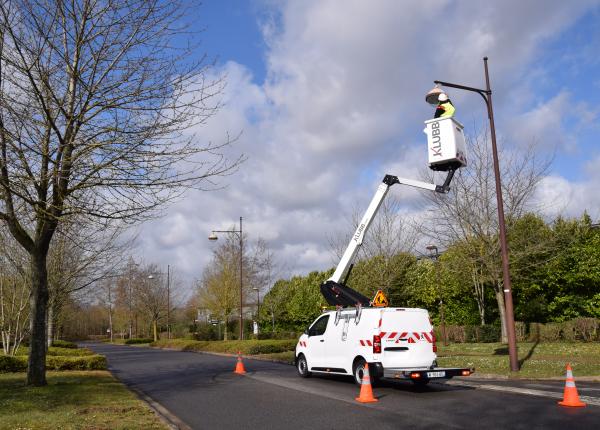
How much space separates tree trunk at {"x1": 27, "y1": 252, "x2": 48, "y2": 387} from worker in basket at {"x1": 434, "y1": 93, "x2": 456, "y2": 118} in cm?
1003

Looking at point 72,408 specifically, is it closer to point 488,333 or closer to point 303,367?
point 303,367

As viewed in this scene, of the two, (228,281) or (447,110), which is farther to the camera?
(228,281)

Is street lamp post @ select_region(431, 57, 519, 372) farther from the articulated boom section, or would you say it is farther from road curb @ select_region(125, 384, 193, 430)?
road curb @ select_region(125, 384, 193, 430)

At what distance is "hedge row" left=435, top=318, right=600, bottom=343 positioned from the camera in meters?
23.4

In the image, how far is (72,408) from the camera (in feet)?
31.1

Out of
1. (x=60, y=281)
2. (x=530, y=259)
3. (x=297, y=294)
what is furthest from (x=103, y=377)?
(x=297, y=294)

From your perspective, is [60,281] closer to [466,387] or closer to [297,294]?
[466,387]

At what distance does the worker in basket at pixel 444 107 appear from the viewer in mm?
13781

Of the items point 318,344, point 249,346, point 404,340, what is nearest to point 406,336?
point 404,340

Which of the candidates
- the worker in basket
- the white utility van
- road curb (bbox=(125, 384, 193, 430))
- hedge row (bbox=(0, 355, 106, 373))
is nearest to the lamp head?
the worker in basket

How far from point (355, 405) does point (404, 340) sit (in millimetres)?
2761

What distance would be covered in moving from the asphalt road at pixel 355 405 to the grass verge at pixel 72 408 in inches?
31.9

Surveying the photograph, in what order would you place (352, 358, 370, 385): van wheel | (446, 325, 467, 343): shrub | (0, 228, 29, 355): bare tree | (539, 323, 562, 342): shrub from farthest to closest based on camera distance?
(446, 325, 467, 343): shrub
(539, 323, 562, 342): shrub
(0, 228, 29, 355): bare tree
(352, 358, 370, 385): van wheel

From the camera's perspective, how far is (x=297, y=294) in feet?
147
